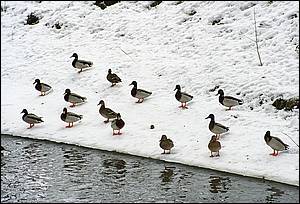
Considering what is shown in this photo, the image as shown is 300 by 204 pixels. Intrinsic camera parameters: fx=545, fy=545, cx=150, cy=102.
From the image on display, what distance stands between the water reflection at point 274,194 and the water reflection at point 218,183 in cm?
81

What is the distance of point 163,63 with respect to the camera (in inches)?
704

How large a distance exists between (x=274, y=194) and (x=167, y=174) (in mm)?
2313

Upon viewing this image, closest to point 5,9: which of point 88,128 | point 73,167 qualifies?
point 88,128

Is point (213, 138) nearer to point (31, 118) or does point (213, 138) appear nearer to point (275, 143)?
point (275, 143)

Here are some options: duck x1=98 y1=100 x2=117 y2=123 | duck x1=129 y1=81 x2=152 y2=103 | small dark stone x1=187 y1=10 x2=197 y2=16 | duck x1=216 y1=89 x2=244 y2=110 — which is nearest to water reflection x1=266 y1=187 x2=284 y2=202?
duck x1=216 y1=89 x2=244 y2=110

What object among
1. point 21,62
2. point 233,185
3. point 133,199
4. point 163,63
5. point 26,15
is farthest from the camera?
point 26,15

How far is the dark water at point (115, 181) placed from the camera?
9812mm

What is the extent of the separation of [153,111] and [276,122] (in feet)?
11.4

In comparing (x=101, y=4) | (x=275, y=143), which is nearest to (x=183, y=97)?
(x=275, y=143)

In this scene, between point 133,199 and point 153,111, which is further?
point 153,111

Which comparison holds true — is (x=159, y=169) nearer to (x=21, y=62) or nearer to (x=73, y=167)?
(x=73, y=167)

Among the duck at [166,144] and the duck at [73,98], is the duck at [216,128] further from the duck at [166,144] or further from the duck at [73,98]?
the duck at [73,98]

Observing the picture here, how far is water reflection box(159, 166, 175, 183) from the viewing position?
1084 cm

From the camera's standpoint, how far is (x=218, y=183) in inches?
415
